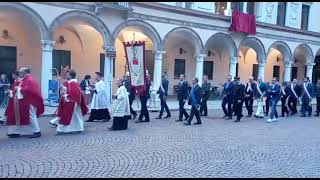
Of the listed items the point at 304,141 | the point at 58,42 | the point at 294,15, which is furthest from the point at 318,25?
the point at 304,141

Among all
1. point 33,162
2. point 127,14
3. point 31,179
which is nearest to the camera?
point 31,179

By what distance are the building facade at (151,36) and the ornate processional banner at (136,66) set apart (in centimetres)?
540

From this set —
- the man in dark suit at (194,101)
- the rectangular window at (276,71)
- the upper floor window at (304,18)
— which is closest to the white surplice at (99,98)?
the man in dark suit at (194,101)

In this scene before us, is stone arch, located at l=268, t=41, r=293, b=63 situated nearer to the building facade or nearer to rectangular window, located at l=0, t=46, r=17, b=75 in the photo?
the building facade

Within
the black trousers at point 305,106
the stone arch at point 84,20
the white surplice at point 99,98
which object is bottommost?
the black trousers at point 305,106

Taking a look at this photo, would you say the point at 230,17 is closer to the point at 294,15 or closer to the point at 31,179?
the point at 294,15

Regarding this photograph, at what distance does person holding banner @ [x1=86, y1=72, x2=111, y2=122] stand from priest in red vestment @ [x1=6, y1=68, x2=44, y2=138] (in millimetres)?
3043

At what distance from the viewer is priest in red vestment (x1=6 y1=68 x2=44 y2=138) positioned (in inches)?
356

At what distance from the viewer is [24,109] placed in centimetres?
908

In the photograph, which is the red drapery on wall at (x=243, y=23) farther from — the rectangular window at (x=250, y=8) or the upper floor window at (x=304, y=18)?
the upper floor window at (x=304, y=18)

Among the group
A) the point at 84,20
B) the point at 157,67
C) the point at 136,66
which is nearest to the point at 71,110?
the point at 136,66

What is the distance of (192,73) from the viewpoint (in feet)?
86.0

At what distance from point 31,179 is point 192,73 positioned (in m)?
21.1

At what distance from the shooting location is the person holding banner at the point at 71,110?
382 inches
